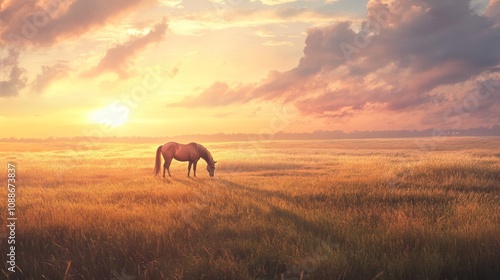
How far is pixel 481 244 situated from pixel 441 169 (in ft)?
52.0

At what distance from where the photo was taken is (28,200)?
1190 cm

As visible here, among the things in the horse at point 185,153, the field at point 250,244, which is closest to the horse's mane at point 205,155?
the horse at point 185,153

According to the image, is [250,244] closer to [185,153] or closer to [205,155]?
[205,155]

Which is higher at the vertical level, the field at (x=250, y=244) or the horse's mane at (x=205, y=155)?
the horse's mane at (x=205, y=155)

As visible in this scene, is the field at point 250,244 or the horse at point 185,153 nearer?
the field at point 250,244

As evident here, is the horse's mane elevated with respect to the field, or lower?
elevated

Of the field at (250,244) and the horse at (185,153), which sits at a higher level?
the horse at (185,153)

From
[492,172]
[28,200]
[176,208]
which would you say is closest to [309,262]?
[176,208]

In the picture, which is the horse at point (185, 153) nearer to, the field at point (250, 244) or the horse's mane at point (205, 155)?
the horse's mane at point (205, 155)

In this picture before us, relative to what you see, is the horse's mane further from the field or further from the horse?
the field

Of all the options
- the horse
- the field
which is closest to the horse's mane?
the horse

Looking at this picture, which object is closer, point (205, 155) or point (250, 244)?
point (250, 244)

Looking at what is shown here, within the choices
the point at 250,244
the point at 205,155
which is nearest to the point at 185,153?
the point at 205,155

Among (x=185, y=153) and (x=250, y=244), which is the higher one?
(x=185, y=153)
